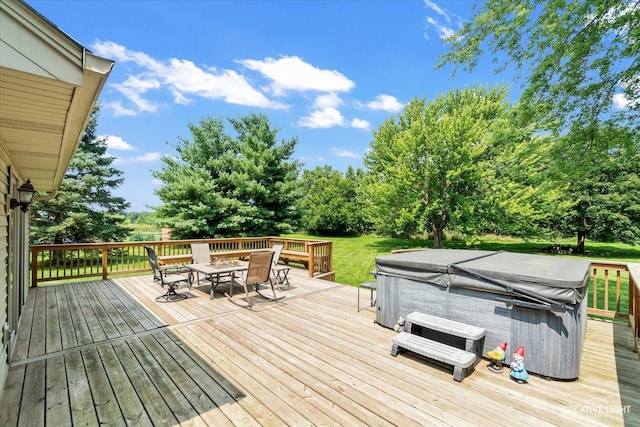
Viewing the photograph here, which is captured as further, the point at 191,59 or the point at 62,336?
the point at 191,59

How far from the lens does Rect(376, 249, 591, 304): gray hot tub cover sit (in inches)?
110

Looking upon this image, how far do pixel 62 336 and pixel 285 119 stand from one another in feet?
47.7

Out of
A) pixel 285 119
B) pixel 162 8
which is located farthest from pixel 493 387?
pixel 285 119

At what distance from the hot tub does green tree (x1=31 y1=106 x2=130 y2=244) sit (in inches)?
546

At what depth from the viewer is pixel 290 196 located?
52.6 feet

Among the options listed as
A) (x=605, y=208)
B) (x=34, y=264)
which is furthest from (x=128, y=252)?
→ (x=605, y=208)

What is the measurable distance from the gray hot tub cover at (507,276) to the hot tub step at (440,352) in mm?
755

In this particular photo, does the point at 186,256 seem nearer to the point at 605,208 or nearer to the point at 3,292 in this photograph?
the point at 3,292

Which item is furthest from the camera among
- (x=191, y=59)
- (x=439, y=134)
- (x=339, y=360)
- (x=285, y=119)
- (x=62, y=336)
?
(x=285, y=119)

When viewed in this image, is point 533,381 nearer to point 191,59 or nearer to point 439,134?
point 439,134

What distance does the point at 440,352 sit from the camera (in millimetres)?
3012

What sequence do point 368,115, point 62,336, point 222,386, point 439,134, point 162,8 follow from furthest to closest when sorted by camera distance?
point 368,115 → point 439,134 → point 162,8 → point 62,336 → point 222,386

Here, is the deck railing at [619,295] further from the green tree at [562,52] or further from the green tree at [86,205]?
the green tree at [86,205]

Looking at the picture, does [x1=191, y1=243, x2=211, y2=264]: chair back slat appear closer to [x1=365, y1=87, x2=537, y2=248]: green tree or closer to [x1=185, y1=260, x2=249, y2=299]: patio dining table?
[x1=185, y1=260, x2=249, y2=299]: patio dining table
